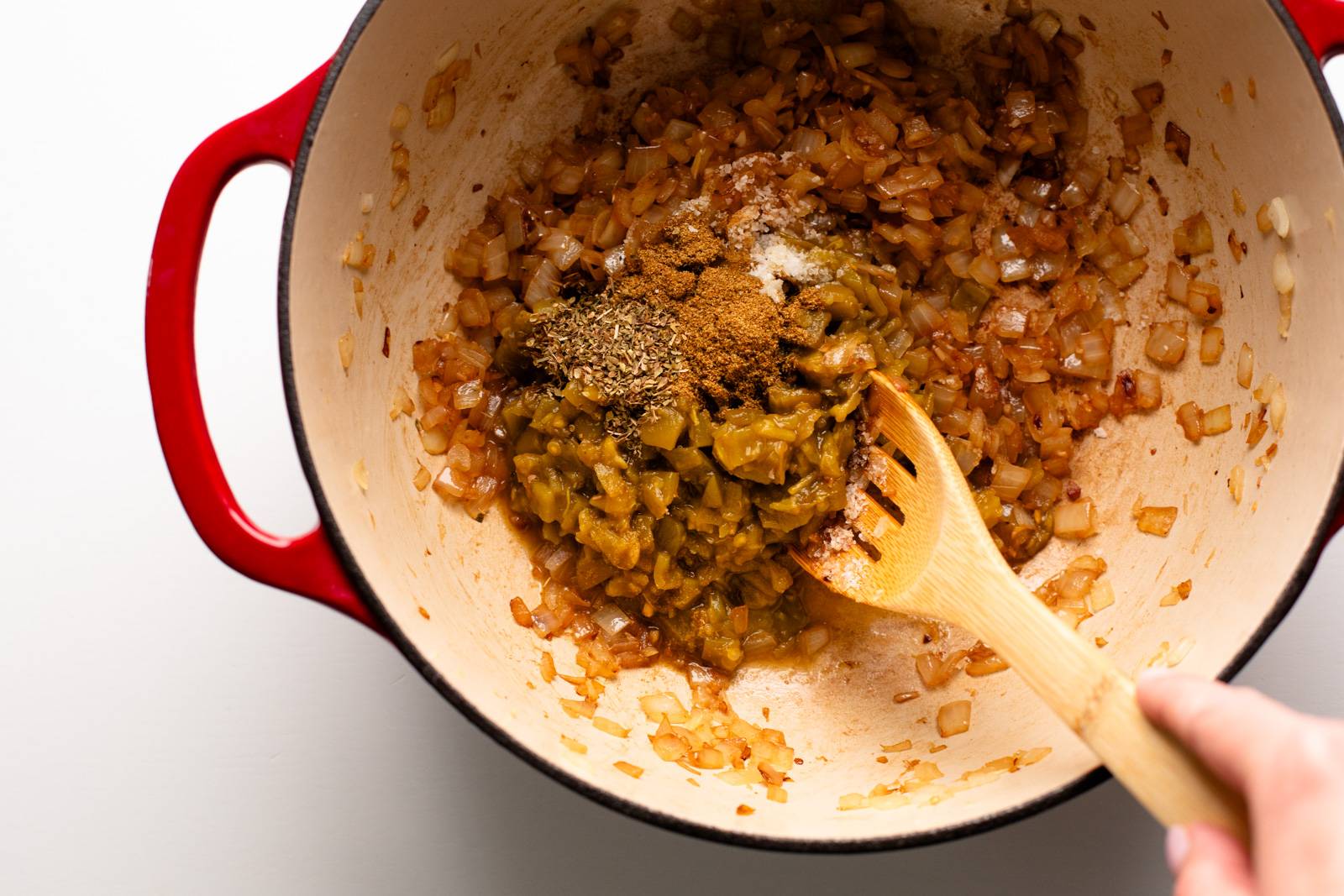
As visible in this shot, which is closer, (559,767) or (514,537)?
(559,767)

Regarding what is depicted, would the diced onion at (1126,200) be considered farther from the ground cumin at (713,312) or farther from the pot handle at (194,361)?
the pot handle at (194,361)

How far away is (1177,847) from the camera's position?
1.28 meters

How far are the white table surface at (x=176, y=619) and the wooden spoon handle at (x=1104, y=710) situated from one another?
2.95ft

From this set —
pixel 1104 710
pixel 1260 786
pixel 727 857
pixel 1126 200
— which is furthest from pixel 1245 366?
pixel 727 857

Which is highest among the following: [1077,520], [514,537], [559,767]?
[514,537]

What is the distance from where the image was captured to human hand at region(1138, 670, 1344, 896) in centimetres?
106

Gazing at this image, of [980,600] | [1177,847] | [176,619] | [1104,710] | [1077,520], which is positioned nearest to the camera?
[1177,847]

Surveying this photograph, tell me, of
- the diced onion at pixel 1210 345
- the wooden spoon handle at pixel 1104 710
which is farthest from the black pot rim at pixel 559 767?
the diced onion at pixel 1210 345

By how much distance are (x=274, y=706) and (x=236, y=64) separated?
148 centimetres

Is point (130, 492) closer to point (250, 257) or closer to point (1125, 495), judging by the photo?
point (250, 257)

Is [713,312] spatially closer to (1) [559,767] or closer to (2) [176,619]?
(1) [559,767]

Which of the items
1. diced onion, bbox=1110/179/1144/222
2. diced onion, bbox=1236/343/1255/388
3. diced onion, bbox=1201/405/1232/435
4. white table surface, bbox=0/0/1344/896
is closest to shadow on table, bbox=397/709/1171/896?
white table surface, bbox=0/0/1344/896

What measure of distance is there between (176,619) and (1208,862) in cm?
212

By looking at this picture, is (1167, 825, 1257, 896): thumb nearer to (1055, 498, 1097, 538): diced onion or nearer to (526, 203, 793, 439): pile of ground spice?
(1055, 498, 1097, 538): diced onion
